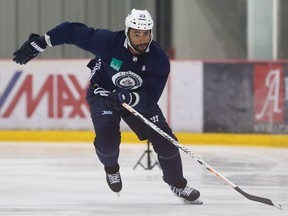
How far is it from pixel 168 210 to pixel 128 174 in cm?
252

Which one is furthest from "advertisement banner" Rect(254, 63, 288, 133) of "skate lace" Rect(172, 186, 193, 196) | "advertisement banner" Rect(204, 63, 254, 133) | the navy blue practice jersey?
the navy blue practice jersey

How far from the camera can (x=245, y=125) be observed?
1294 centimetres

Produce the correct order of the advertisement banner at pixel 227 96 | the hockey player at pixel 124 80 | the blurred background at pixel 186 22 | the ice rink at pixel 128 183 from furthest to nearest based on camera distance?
1. the blurred background at pixel 186 22
2. the advertisement banner at pixel 227 96
3. the hockey player at pixel 124 80
4. the ice rink at pixel 128 183

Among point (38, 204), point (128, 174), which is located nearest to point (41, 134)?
point (128, 174)

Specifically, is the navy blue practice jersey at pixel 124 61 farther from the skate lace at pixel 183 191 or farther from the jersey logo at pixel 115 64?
the skate lace at pixel 183 191

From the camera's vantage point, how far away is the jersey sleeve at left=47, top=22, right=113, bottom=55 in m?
6.85

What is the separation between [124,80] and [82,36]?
38 cm

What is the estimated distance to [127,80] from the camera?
271 inches

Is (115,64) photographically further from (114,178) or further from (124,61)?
(114,178)

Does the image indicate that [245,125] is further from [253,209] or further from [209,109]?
[253,209]

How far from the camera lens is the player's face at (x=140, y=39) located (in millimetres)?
6734

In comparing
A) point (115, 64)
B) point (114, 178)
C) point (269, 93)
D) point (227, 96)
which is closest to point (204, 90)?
point (227, 96)

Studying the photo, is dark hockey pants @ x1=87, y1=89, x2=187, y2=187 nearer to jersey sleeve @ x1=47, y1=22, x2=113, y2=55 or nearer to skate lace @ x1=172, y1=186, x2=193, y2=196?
skate lace @ x1=172, y1=186, x2=193, y2=196

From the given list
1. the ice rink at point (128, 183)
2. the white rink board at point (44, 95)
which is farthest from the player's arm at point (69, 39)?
the white rink board at point (44, 95)
